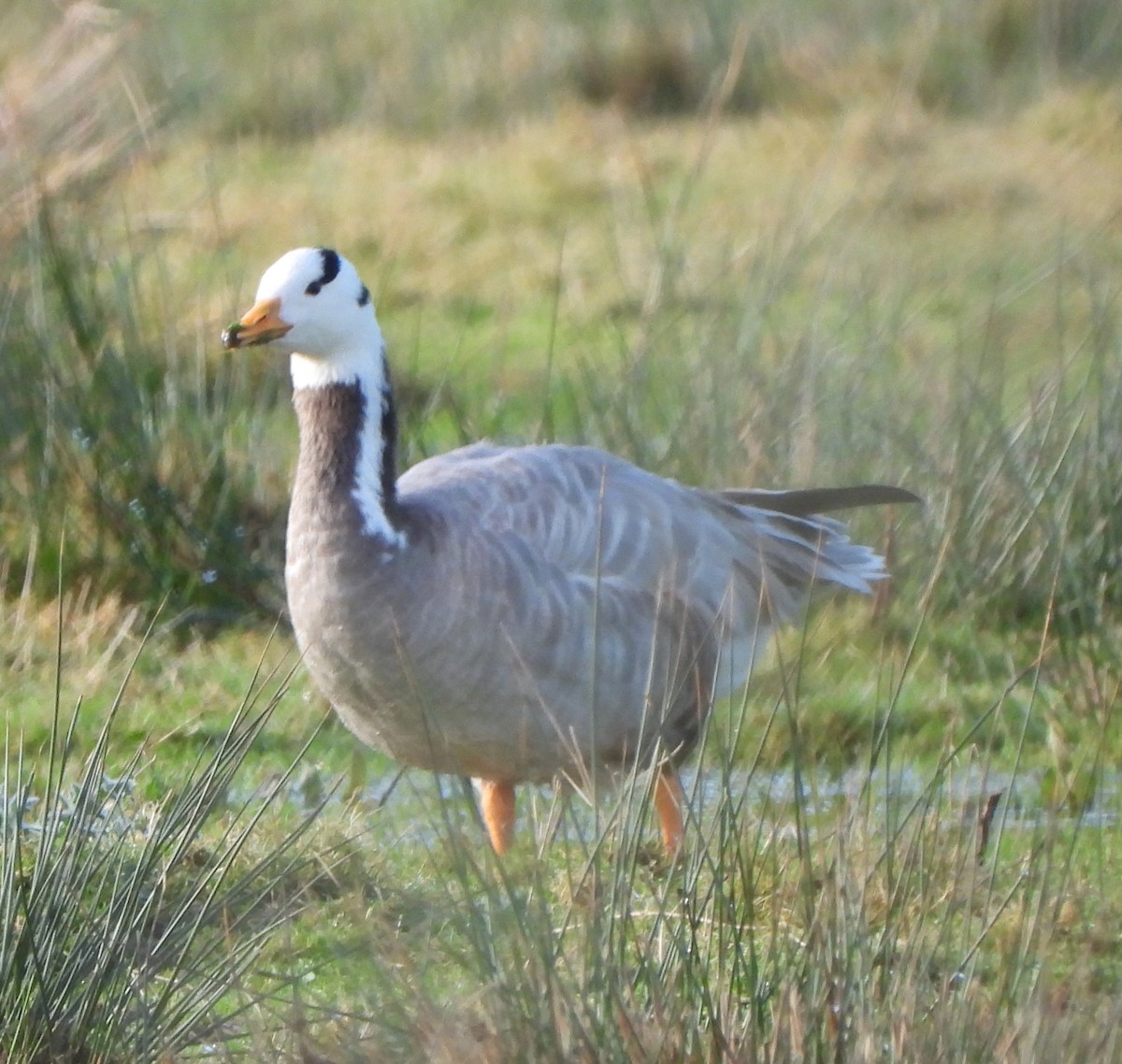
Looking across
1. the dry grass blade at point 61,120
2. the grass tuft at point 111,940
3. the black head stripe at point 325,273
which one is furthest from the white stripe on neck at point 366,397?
the dry grass blade at point 61,120

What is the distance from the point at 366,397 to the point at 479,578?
516 mm

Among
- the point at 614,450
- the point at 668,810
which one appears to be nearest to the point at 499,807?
the point at 668,810

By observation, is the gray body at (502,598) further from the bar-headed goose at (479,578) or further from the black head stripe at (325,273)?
the black head stripe at (325,273)

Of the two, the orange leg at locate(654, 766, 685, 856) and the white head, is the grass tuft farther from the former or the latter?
the orange leg at locate(654, 766, 685, 856)

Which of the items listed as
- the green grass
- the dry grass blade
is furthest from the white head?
Answer: the dry grass blade

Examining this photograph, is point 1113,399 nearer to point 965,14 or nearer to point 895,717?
point 895,717

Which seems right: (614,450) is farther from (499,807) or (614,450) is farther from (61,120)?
(61,120)

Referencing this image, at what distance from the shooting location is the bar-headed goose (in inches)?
186

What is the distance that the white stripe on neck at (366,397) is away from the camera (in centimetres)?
484

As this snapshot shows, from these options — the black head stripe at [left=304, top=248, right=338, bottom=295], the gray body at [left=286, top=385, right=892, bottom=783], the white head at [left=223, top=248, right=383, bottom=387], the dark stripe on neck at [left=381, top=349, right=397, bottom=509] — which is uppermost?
the black head stripe at [left=304, top=248, right=338, bottom=295]

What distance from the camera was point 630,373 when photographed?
6742mm

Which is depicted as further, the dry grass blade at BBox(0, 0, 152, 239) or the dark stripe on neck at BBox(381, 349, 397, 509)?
the dry grass blade at BBox(0, 0, 152, 239)

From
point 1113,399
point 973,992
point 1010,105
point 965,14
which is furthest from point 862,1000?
point 965,14

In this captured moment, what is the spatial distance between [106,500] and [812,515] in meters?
2.08
